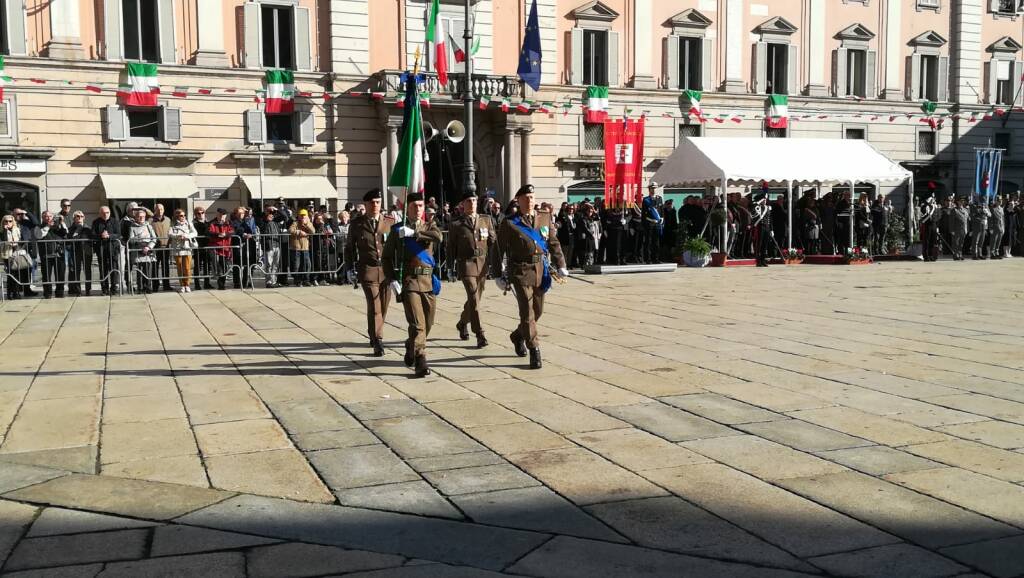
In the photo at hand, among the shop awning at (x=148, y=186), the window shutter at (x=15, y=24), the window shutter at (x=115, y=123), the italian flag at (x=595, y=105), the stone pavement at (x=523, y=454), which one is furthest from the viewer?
the italian flag at (x=595, y=105)

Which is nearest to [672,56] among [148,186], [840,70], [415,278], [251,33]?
[840,70]

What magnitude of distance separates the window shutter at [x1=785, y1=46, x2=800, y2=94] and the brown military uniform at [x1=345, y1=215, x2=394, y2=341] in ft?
96.1

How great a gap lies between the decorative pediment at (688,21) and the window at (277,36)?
13.3 m

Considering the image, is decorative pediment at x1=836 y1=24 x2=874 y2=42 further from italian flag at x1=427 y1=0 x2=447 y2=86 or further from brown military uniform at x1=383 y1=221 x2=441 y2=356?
brown military uniform at x1=383 y1=221 x2=441 y2=356

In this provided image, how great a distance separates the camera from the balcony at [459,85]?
98.9 feet

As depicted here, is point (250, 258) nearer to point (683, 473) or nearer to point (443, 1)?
point (683, 473)

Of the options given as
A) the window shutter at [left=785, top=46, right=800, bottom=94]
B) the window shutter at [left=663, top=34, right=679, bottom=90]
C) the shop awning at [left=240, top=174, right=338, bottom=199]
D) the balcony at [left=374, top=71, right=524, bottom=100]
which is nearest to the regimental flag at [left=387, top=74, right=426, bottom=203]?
the shop awning at [left=240, top=174, right=338, bottom=199]

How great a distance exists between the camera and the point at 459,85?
31.1 m

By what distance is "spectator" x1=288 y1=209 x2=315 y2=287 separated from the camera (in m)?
18.8

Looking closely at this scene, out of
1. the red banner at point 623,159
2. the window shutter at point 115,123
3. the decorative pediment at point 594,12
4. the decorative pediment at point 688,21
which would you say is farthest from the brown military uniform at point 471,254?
the decorative pediment at point 688,21

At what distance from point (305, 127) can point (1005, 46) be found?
1147 inches

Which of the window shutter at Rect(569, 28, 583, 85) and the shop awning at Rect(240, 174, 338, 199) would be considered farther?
the window shutter at Rect(569, 28, 583, 85)

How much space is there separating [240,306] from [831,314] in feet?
28.9

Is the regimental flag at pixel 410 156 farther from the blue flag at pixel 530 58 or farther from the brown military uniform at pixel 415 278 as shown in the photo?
the blue flag at pixel 530 58
